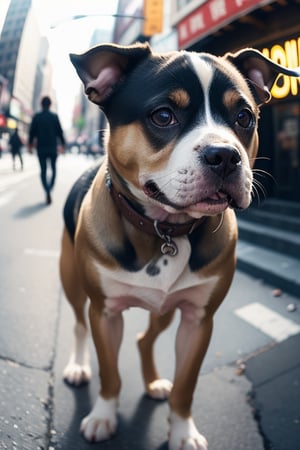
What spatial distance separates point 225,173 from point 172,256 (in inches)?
18.7

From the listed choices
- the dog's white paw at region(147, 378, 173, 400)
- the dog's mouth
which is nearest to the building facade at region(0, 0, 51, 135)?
the dog's mouth

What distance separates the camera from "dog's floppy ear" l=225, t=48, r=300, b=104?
1.92 m

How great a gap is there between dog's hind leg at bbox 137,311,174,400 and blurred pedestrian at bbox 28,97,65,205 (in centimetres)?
601

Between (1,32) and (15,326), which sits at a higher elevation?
(1,32)

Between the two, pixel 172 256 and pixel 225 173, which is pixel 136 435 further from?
pixel 225 173

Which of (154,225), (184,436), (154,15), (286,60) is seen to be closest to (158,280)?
(154,225)

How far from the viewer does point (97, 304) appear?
2012 mm

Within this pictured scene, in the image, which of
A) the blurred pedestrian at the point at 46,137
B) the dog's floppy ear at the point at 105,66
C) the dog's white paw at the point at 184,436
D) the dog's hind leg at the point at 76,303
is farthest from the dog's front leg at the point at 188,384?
the blurred pedestrian at the point at 46,137

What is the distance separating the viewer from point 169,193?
1.57 metres

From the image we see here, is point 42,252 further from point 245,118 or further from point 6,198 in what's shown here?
point 6,198

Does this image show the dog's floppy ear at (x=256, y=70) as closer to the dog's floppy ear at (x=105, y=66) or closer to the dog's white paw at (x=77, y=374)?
the dog's floppy ear at (x=105, y=66)

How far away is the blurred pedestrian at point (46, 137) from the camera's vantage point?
791 centimetres

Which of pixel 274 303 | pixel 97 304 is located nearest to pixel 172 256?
pixel 97 304

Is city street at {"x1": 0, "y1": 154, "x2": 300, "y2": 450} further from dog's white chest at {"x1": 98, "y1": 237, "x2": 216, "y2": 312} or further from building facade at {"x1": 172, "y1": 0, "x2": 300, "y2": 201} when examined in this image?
building facade at {"x1": 172, "y1": 0, "x2": 300, "y2": 201}
